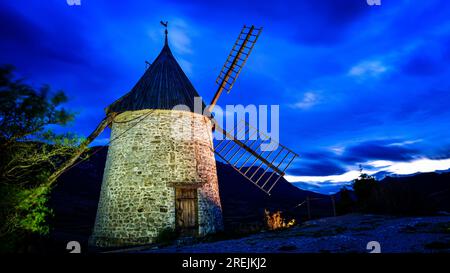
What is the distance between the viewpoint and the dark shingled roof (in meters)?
12.0

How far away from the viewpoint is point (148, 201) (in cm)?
1077

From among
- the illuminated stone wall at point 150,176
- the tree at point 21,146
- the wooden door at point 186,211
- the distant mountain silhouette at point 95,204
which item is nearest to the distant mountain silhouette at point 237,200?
the distant mountain silhouette at point 95,204

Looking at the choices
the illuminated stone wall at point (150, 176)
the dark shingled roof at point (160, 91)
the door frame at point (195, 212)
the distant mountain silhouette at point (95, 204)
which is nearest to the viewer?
the illuminated stone wall at point (150, 176)

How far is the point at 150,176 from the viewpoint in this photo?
11.0 meters

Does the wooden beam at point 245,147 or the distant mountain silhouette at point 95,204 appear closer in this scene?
the wooden beam at point 245,147

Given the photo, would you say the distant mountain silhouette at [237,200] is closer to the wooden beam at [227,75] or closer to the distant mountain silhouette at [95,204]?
the distant mountain silhouette at [95,204]

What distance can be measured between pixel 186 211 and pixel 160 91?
527 cm

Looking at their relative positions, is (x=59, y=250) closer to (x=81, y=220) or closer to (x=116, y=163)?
(x=116, y=163)

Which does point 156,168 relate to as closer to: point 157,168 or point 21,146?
point 157,168

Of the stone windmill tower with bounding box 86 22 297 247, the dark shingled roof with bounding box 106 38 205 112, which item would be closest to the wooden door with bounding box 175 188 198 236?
the stone windmill tower with bounding box 86 22 297 247

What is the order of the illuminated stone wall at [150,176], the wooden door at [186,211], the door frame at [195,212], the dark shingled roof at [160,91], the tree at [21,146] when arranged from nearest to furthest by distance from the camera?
the tree at [21,146] < the illuminated stone wall at [150,176] < the door frame at [195,212] < the wooden door at [186,211] < the dark shingled roof at [160,91]

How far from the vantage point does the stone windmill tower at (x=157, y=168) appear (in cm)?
1073

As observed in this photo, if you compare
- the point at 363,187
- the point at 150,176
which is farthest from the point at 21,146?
the point at 363,187
